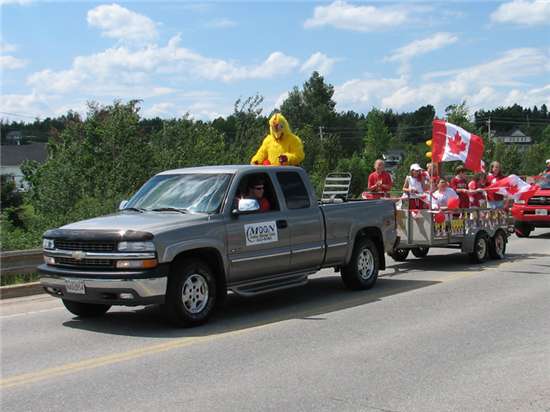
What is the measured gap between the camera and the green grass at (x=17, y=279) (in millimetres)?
11805

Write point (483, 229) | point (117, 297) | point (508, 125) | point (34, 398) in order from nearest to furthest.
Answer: point (34, 398) < point (117, 297) < point (483, 229) < point (508, 125)

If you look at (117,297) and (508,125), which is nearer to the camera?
(117,297)

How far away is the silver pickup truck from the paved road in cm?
44

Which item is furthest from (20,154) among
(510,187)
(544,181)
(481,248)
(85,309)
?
(85,309)

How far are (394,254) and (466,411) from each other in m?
9.70

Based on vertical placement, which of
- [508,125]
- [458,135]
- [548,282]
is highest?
[508,125]

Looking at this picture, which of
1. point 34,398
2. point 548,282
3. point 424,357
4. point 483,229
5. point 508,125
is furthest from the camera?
point 508,125

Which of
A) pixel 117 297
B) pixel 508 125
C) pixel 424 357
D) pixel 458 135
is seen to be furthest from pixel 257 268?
pixel 508 125

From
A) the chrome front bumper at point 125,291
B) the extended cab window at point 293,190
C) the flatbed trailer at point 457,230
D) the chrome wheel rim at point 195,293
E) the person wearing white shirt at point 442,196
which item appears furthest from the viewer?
the person wearing white shirt at point 442,196

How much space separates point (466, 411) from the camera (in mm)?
5230

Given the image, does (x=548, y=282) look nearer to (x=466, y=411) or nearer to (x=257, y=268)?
(x=257, y=268)

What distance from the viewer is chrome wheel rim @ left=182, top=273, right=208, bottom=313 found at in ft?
26.5

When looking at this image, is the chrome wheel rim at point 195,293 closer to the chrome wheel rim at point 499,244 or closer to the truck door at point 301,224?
the truck door at point 301,224

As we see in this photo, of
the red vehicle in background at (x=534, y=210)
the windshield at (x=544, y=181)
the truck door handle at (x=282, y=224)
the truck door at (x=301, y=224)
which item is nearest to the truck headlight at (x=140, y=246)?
the truck door handle at (x=282, y=224)
